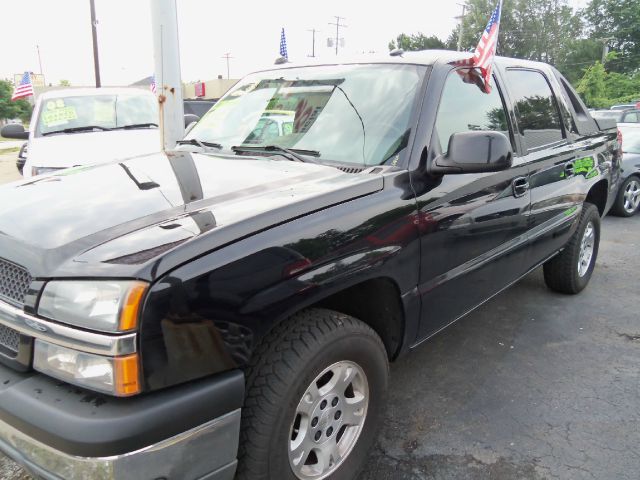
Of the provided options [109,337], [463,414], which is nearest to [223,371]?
[109,337]

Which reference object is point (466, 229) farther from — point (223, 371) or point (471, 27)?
point (471, 27)

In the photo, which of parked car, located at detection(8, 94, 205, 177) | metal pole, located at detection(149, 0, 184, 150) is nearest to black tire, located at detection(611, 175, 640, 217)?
parked car, located at detection(8, 94, 205, 177)

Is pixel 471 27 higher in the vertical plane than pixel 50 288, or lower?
higher

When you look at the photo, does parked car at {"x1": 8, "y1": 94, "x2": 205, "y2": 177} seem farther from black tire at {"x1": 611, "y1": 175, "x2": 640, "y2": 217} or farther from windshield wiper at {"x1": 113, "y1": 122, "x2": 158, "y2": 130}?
black tire at {"x1": 611, "y1": 175, "x2": 640, "y2": 217}

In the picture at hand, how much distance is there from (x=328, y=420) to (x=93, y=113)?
633 cm

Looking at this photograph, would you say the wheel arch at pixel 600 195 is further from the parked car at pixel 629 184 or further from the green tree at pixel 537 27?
the green tree at pixel 537 27

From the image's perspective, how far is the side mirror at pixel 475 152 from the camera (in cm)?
232

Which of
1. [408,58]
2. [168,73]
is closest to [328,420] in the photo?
[408,58]

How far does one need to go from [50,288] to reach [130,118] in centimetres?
617

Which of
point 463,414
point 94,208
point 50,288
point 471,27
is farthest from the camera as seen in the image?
point 471,27

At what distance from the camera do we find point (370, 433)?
230 cm

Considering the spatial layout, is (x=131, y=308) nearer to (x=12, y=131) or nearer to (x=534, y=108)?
(x=534, y=108)

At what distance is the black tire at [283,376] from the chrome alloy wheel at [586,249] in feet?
10.3

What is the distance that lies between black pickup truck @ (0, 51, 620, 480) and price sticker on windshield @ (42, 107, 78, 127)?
14.3 feet
